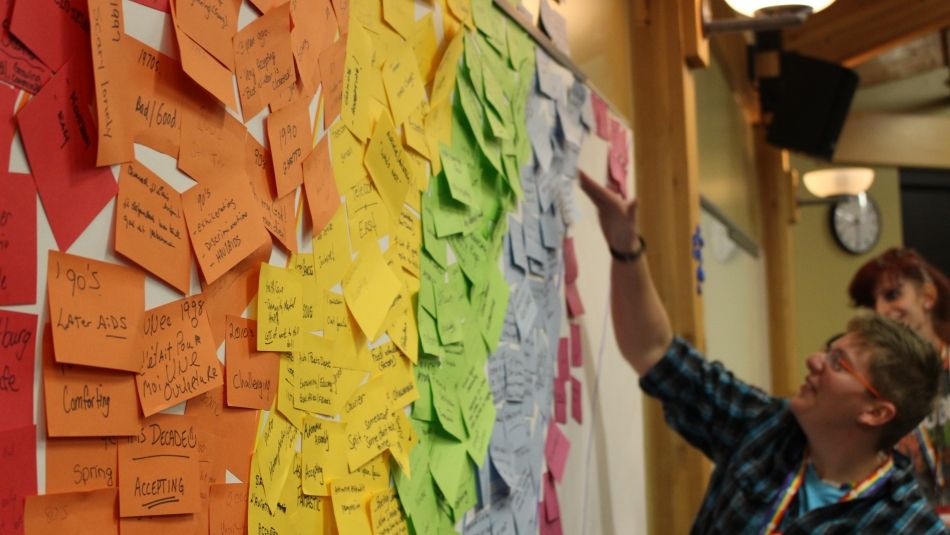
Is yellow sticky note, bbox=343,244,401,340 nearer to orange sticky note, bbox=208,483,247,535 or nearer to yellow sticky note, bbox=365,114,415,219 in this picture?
yellow sticky note, bbox=365,114,415,219

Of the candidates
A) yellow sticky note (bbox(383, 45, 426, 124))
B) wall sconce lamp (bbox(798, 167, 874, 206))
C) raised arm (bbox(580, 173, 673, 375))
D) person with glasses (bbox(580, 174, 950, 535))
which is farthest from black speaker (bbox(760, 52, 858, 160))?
yellow sticky note (bbox(383, 45, 426, 124))

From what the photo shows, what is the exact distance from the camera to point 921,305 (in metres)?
2.51

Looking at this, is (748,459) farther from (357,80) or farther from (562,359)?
(357,80)

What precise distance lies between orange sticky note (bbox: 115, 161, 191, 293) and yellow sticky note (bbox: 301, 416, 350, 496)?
0.65ft

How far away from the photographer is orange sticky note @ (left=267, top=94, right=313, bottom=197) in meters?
0.70

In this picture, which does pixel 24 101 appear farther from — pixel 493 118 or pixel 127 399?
pixel 493 118

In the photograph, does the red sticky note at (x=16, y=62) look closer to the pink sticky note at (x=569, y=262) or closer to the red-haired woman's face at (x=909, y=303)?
the pink sticky note at (x=569, y=262)

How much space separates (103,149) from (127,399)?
16 cm

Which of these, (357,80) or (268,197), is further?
(357,80)

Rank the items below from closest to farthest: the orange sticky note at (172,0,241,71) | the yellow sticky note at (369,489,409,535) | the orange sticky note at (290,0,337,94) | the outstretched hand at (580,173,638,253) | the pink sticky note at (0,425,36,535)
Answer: the pink sticky note at (0,425,36,535)
the orange sticky note at (172,0,241,71)
the orange sticky note at (290,0,337,94)
the yellow sticky note at (369,489,409,535)
the outstretched hand at (580,173,638,253)

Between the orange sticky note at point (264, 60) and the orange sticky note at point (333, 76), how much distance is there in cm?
5

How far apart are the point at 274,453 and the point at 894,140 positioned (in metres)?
6.61

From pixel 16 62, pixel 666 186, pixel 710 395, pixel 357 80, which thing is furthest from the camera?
pixel 666 186

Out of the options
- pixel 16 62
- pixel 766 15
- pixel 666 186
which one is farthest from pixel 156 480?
pixel 766 15
